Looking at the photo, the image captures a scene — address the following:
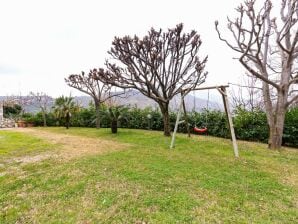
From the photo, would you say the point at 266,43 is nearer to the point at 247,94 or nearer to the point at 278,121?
the point at 278,121

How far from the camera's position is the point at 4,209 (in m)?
3.67

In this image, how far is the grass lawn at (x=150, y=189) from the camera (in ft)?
10.9

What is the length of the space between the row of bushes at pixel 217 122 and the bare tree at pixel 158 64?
8.21ft

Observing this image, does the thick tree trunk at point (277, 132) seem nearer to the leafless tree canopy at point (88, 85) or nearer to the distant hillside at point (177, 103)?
the distant hillside at point (177, 103)

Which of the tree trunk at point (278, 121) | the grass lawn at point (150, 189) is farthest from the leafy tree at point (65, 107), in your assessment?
the tree trunk at point (278, 121)

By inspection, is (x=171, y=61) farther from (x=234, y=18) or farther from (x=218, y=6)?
(x=234, y=18)

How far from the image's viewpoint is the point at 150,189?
13.7 ft

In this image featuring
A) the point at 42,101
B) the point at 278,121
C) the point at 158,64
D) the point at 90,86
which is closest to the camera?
the point at 278,121

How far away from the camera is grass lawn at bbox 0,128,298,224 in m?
3.32

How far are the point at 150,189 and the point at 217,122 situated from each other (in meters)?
8.59

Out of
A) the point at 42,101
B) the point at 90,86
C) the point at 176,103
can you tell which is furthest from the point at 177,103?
the point at 42,101

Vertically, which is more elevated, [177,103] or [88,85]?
[88,85]

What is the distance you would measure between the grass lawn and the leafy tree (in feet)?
34.0

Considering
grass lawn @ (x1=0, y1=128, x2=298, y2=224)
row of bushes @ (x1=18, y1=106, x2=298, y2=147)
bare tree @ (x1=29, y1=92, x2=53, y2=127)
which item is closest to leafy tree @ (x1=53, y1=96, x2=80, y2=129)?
row of bushes @ (x1=18, y1=106, x2=298, y2=147)
